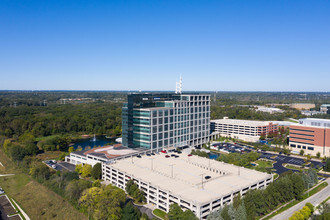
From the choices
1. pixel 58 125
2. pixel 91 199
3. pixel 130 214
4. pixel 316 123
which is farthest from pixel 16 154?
pixel 316 123

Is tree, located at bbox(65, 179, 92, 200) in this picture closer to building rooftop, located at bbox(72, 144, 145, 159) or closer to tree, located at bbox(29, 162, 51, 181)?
tree, located at bbox(29, 162, 51, 181)

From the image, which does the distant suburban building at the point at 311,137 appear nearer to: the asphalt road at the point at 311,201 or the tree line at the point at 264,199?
the asphalt road at the point at 311,201

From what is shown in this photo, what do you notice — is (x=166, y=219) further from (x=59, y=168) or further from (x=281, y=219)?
(x=59, y=168)

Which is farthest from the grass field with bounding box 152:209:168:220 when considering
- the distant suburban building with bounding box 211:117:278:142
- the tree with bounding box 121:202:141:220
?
A: the distant suburban building with bounding box 211:117:278:142

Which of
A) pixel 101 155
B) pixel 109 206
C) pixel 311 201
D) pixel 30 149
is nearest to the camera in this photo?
pixel 109 206

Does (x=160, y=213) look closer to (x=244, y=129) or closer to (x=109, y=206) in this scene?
(x=109, y=206)

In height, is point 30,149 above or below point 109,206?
below

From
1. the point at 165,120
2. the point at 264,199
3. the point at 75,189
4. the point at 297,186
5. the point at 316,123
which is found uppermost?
the point at 165,120
